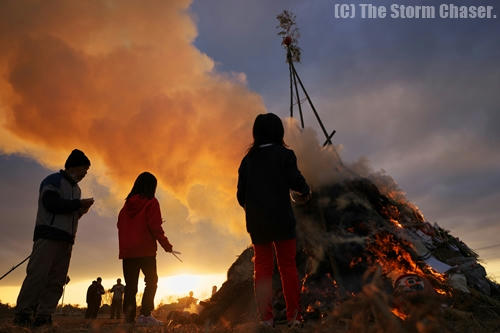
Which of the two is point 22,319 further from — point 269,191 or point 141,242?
point 269,191

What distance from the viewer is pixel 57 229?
5059mm

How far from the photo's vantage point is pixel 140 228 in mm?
6254

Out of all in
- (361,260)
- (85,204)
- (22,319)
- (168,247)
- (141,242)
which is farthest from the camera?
(361,260)

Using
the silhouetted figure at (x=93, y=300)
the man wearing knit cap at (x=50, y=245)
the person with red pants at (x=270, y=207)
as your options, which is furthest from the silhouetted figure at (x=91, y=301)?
the person with red pants at (x=270, y=207)

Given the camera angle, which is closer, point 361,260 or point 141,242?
point 141,242

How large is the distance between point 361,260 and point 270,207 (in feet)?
12.8

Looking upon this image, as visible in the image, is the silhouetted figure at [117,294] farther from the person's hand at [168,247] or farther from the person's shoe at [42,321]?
the person's shoe at [42,321]

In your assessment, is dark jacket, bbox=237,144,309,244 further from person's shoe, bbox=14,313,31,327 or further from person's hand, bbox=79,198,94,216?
person's shoe, bbox=14,313,31,327

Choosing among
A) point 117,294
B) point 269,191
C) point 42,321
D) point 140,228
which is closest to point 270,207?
point 269,191

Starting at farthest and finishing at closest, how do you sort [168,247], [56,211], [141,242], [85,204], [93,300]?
[93,300]
[168,247]
[141,242]
[85,204]
[56,211]

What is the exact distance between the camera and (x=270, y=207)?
4.19m

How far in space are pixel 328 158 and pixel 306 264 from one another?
2653 millimetres

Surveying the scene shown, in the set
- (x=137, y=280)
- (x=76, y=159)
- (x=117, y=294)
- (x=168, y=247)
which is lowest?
(x=117, y=294)

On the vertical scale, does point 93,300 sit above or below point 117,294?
below
